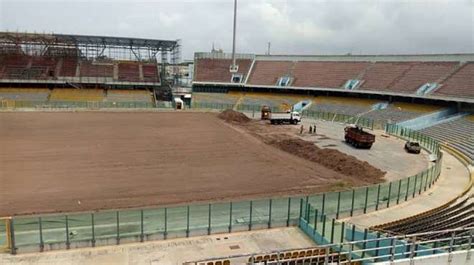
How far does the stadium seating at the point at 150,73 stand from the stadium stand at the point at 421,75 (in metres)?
43.6

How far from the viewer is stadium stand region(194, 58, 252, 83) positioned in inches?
3022

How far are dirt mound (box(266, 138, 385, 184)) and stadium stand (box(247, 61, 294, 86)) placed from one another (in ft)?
123

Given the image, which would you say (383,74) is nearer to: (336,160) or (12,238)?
(336,160)

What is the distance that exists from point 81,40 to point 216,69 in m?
25.7

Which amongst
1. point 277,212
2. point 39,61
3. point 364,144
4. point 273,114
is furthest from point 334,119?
point 39,61

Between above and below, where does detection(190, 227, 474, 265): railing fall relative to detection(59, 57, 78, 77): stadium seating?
below

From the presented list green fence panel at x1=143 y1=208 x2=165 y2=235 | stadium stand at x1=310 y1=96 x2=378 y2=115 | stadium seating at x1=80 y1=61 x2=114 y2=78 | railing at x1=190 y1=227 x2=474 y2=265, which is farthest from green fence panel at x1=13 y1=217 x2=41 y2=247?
stadium seating at x1=80 y1=61 x2=114 y2=78

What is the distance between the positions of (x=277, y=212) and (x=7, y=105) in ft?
189

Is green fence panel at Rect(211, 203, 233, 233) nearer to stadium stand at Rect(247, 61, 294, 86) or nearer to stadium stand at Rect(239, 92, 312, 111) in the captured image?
stadium stand at Rect(239, 92, 312, 111)

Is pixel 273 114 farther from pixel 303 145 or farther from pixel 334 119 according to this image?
pixel 303 145

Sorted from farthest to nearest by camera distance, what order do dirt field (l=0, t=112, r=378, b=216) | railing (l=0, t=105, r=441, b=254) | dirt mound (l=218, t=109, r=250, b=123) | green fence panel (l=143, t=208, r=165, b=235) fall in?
dirt mound (l=218, t=109, r=250, b=123)
dirt field (l=0, t=112, r=378, b=216)
green fence panel (l=143, t=208, r=165, b=235)
railing (l=0, t=105, r=441, b=254)

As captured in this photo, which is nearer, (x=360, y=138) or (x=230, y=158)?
(x=230, y=158)

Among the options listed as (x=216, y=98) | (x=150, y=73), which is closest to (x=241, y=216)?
(x=216, y=98)

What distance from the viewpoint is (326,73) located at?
6969cm
